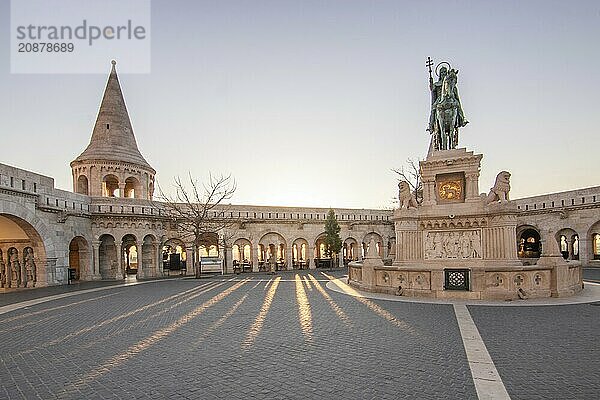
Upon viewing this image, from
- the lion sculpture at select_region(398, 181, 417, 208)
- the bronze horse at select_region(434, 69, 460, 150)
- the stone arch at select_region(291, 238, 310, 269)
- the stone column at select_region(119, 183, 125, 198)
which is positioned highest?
the bronze horse at select_region(434, 69, 460, 150)

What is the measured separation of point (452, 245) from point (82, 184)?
28.9 meters

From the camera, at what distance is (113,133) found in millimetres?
33125

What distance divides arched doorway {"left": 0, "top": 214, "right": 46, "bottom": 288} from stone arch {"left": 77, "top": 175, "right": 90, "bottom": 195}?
10.9 m

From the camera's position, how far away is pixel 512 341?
24.3 feet

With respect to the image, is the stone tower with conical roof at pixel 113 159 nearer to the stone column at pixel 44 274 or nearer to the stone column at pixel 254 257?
the stone column at pixel 254 257

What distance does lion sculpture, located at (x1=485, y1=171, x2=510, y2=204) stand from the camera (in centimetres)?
1498

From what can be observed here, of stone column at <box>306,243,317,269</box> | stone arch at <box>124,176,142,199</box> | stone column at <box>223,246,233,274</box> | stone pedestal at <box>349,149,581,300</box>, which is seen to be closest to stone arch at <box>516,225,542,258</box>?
stone column at <box>306,243,317,269</box>

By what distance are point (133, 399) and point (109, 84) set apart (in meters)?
34.9

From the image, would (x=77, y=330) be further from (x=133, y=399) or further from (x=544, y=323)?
(x=544, y=323)

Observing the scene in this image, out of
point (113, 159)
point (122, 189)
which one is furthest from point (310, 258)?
point (113, 159)

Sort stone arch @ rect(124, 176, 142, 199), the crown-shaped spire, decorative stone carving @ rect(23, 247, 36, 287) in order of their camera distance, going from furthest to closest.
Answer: stone arch @ rect(124, 176, 142, 199), the crown-shaped spire, decorative stone carving @ rect(23, 247, 36, 287)

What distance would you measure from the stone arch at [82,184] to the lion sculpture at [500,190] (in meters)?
29.5

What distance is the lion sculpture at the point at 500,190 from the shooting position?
1498 cm

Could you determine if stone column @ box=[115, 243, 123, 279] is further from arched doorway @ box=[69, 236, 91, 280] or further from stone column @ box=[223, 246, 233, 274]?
stone column @ box=[223, 246, 233, 274]
